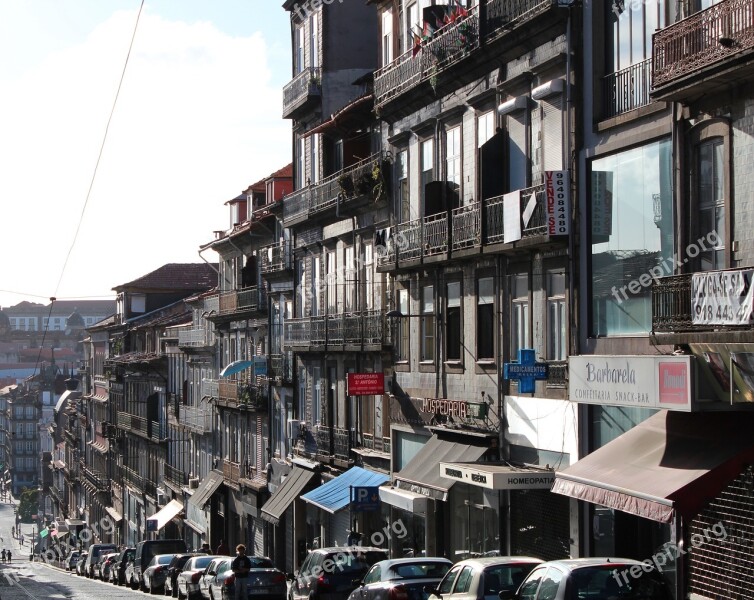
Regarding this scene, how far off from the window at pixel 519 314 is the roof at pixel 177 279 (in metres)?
58.5

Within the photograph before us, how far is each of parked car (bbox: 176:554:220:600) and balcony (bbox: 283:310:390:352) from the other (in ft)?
22.5

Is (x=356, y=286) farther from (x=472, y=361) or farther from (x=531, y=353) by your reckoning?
(x=531, y=353)

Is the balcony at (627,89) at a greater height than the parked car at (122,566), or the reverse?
the balcony at (627,89)

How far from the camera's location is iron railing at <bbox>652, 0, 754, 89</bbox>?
671 inches

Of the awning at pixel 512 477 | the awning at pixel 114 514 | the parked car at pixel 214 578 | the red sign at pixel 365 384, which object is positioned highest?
the red sign at pixel 365 384

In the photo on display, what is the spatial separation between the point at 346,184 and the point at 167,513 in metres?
35.0

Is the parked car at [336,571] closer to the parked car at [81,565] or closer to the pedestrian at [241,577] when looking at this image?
the pedestrian at [241,577]

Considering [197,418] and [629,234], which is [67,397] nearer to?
[197,418]

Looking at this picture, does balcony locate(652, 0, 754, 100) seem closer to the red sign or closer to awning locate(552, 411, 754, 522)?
awning locate(552, 411, 754, 522)

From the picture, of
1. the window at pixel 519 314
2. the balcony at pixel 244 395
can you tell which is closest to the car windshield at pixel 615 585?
the window at pixel 519 314

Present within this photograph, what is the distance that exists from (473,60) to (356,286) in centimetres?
1100

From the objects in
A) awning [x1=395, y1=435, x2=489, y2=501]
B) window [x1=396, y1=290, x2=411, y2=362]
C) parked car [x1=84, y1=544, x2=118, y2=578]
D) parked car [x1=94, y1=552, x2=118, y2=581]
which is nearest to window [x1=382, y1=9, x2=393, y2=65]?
window [x1=396, y1=290, x2=411, y2=362]

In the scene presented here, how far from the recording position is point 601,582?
49.3 ft

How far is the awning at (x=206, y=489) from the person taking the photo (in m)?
A: 55.1
